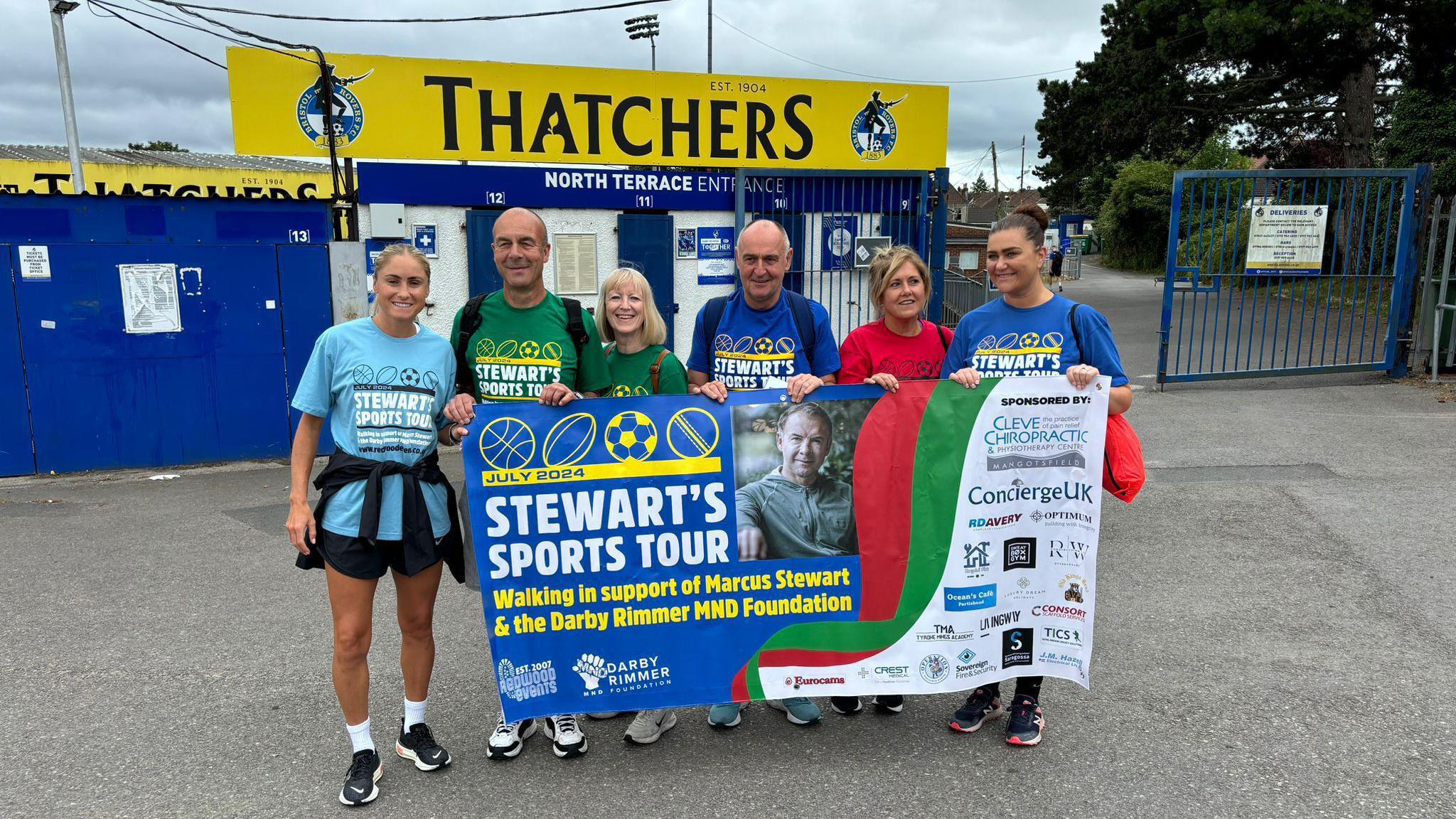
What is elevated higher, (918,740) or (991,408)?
(991,408)

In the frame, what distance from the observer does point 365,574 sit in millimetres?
3133

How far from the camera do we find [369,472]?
3.11 metres

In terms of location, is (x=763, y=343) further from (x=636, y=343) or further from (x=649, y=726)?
(x=649, y=726)

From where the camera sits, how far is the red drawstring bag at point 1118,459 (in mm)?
3482

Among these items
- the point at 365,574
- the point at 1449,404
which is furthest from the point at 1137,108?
the point at 365,574

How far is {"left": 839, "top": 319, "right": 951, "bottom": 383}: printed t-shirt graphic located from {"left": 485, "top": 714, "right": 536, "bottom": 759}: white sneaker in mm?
1851

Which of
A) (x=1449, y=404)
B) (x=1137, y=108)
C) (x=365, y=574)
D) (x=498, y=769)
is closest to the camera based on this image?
(x=365, y=574)

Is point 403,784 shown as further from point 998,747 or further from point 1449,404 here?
point 1449,404

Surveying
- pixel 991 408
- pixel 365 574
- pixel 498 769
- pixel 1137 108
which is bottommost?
pixel 498 769

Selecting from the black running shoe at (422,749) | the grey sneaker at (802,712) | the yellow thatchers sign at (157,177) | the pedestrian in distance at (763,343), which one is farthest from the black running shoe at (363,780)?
the yellow thatchers sign at (157,177)

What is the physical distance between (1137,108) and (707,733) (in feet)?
77.1

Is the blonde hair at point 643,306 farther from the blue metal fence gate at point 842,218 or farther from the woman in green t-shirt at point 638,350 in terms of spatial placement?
the blue metal fence gate at point 842,218

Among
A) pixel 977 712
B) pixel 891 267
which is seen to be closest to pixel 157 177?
pixel 891 267

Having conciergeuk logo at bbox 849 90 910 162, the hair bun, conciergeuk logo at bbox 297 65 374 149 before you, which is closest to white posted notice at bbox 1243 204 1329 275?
conciergeuk logo at bbox 849 90 910 162
